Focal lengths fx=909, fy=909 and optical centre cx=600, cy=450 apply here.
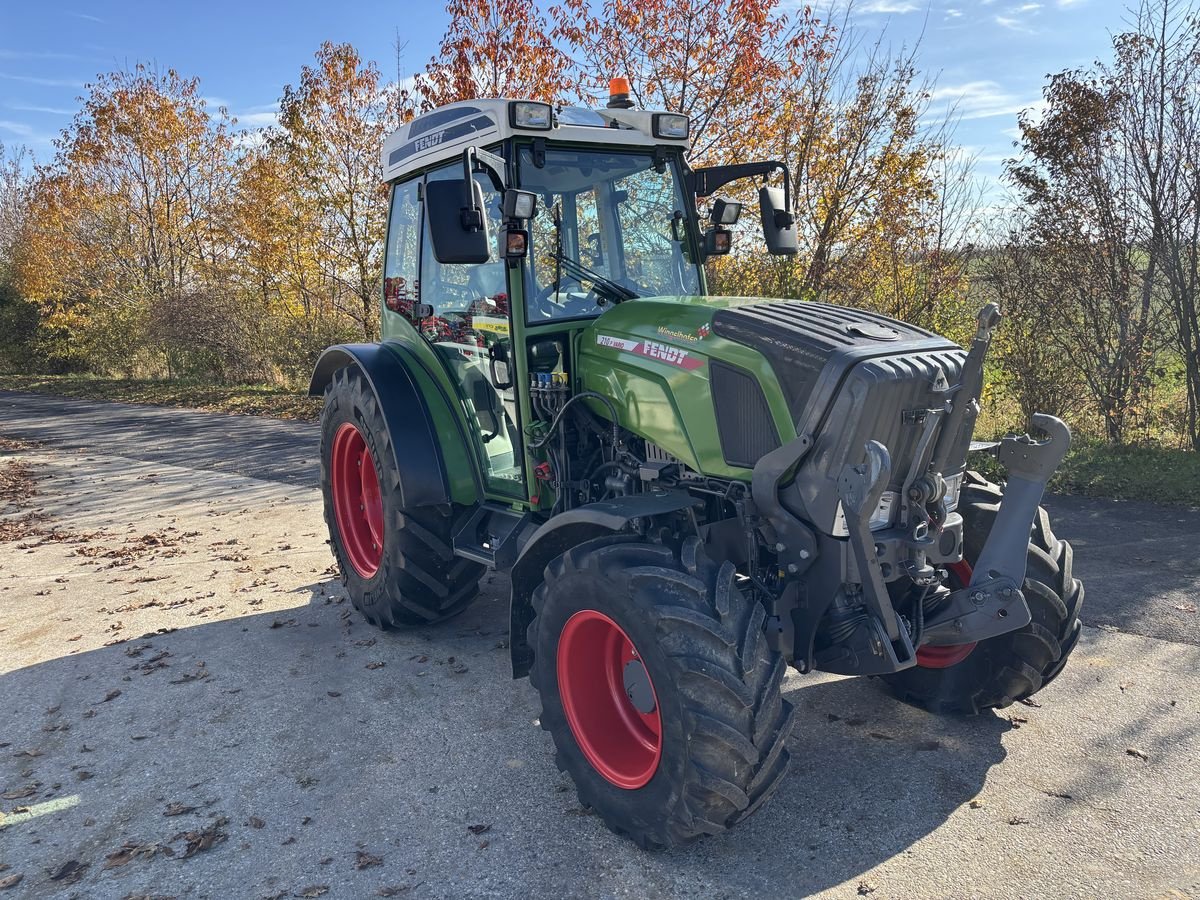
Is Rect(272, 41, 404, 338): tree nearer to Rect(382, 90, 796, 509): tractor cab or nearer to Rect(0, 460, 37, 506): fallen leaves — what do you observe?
Rect(0, 460, 37, 506): fallen leaves

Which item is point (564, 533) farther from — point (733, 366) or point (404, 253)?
point (404, 253)

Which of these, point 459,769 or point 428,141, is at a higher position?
point 428,141

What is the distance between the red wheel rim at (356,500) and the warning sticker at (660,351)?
2.05 meters

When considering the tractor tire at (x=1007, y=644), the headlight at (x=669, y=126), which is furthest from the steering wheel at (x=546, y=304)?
the tractor tire at (x=1007, y=644)

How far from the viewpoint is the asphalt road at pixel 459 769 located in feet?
9.15

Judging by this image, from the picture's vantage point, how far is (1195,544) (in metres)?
5.79

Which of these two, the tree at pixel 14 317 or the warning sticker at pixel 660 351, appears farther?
the tree at pixel 14 317

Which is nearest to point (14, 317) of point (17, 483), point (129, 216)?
point (129, 216)

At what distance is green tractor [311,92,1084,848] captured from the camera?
2.79 metres

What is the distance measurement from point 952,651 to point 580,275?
7.21ft

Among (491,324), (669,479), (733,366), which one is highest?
(491,324)

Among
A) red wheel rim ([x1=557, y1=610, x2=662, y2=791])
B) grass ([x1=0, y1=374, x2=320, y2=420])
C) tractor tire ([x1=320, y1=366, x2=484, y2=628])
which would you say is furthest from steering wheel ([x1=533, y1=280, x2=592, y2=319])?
grass ([x1=0, y1=374, x2=320, y2=420])

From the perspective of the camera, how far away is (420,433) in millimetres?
4473

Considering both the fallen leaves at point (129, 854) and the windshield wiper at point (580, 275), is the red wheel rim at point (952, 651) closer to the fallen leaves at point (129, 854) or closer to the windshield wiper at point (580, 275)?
the windshield wiper at point (580, 275)
